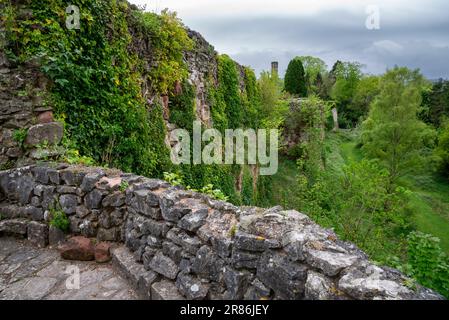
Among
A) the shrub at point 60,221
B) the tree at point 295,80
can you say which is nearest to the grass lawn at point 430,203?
the tree at point 295,80

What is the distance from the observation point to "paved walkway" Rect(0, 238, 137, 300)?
2.97 metres

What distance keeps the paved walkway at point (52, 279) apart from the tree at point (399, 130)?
66.5 feet

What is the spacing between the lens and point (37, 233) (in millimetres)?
3898

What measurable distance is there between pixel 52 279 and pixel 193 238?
1.69 metres

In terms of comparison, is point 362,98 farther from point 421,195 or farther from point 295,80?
point 421,195

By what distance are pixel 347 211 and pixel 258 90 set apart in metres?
8.41

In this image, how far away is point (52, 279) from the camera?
10.6ft

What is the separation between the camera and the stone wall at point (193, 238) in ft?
6.37

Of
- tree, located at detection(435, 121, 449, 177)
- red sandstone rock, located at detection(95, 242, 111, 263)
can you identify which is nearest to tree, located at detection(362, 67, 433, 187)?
tree, located at detection(435, 121, 449, 177)

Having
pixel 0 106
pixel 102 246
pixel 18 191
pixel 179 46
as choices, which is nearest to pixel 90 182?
pixel 102 246

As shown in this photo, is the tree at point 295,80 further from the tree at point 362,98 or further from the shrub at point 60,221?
the shrub at point 60,221

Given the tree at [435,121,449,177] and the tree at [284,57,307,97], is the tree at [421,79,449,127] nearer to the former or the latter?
the tree at [435,121,449,177]

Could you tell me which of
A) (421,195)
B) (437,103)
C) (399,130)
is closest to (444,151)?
(421,195)
